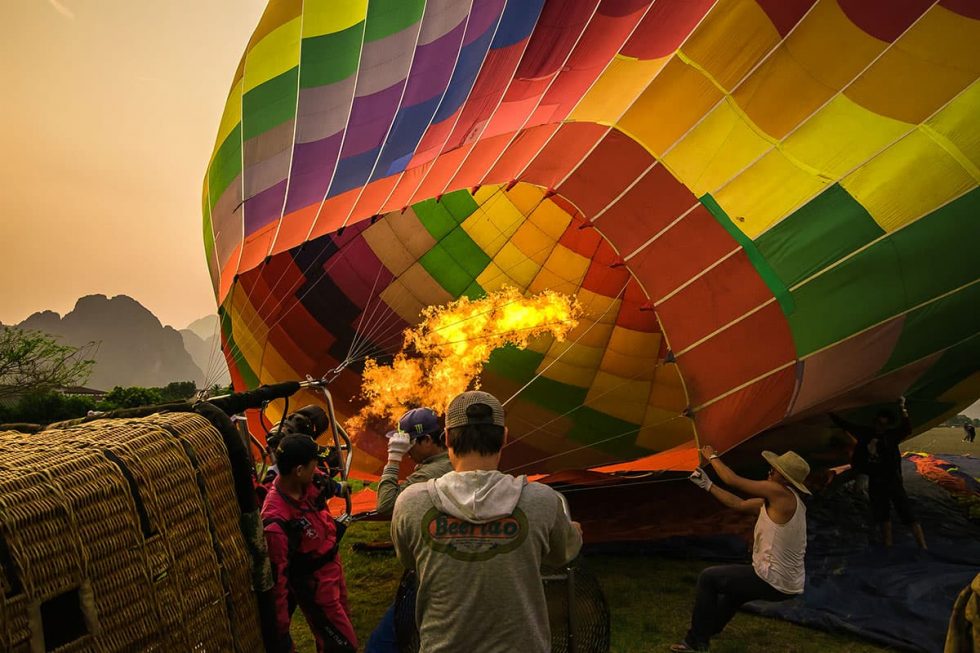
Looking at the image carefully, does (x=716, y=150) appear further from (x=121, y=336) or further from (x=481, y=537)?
(x=121, y=336)

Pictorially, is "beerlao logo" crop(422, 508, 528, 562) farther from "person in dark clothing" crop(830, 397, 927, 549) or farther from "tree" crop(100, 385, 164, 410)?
"tree" crop(100, 385, 164, 410)

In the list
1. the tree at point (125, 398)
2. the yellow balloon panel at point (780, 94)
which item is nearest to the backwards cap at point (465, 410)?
the yellow balloon panel at point (780, 94)

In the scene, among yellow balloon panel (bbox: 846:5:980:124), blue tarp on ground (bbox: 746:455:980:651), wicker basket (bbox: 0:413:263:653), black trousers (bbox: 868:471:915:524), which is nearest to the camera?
wicker basket (bbox: 0:413:263:653)

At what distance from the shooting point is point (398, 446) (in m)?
2.81

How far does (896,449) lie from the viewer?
17.8 ft

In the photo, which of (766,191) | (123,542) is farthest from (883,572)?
(123,542)

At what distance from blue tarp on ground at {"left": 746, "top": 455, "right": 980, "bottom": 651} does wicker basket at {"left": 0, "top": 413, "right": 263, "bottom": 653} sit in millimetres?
3943

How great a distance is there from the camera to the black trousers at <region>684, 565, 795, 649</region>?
11.7 feet

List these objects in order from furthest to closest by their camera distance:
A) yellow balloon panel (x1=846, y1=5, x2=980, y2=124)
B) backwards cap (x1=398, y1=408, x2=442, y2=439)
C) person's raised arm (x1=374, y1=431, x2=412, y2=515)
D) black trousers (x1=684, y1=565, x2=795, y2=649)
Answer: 1. yellow balloon panel (x1=846, y1=5, x2=980, y2=124)
2. black trousers (x1=684, y1=565, x2=795, y2=649)
3. backwards cap (x1=398, y1=408, x2=442, y2=439)
4. person's raised arm (x1=374, y1=431, x2=412, y2=515)

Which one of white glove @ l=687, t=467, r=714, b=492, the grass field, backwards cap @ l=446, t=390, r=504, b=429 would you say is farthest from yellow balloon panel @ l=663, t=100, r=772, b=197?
backwards cap @ l=446, t=390, r=504, b=429

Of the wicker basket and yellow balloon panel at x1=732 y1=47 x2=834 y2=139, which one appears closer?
the wicker basket

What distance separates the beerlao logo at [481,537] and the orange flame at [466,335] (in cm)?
536

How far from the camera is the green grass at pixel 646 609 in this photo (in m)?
3.98

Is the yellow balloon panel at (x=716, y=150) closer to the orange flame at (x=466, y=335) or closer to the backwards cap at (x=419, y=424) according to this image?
the orange flame at (x=466, y=335)
